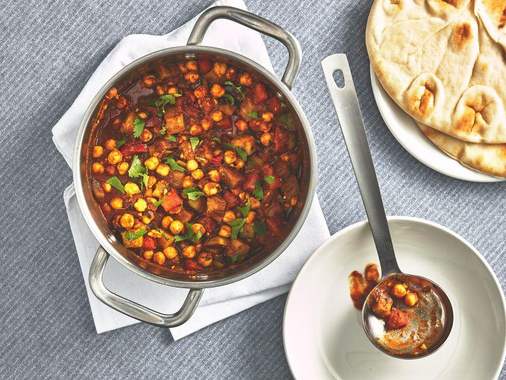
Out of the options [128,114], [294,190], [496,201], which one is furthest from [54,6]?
[496,201]

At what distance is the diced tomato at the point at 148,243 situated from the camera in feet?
4.78

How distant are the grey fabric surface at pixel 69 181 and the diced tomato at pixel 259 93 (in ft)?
0.62

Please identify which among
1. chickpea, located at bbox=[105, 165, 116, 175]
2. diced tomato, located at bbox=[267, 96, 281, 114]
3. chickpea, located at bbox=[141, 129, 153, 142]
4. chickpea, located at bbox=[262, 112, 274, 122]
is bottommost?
chickpea, located at bbox=[262, 112, 274, 122]

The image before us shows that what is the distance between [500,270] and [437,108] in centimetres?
43

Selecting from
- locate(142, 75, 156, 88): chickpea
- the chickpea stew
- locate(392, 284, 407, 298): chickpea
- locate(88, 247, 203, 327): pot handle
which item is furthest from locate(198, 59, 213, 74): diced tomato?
locate(392, 284, 407, 298): chickpea

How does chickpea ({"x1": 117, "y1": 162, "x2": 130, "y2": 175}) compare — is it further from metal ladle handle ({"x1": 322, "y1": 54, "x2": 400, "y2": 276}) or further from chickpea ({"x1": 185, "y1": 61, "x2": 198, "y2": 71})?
metal ladle handle ({"x1": 322, "y1": 54, "x2": 400, "y2": 276})

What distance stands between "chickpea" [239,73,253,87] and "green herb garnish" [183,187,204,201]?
0.25 m

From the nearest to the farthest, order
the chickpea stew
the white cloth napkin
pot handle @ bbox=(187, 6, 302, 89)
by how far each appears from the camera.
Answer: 1. pot handle @ bbox=(187, 6, 302, 89)
2. the chickpea stew
3. the white cloth napkin

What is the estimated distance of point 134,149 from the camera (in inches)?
56.7

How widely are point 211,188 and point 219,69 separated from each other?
0.26 meters

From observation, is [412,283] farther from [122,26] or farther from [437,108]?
[122,26]

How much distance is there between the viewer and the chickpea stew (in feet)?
4.70

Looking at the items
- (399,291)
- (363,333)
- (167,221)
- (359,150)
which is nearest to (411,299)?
(399,291)

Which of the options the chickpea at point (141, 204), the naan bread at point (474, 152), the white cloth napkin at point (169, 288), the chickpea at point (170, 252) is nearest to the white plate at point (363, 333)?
the white cloth napkin at point (169, 288)
